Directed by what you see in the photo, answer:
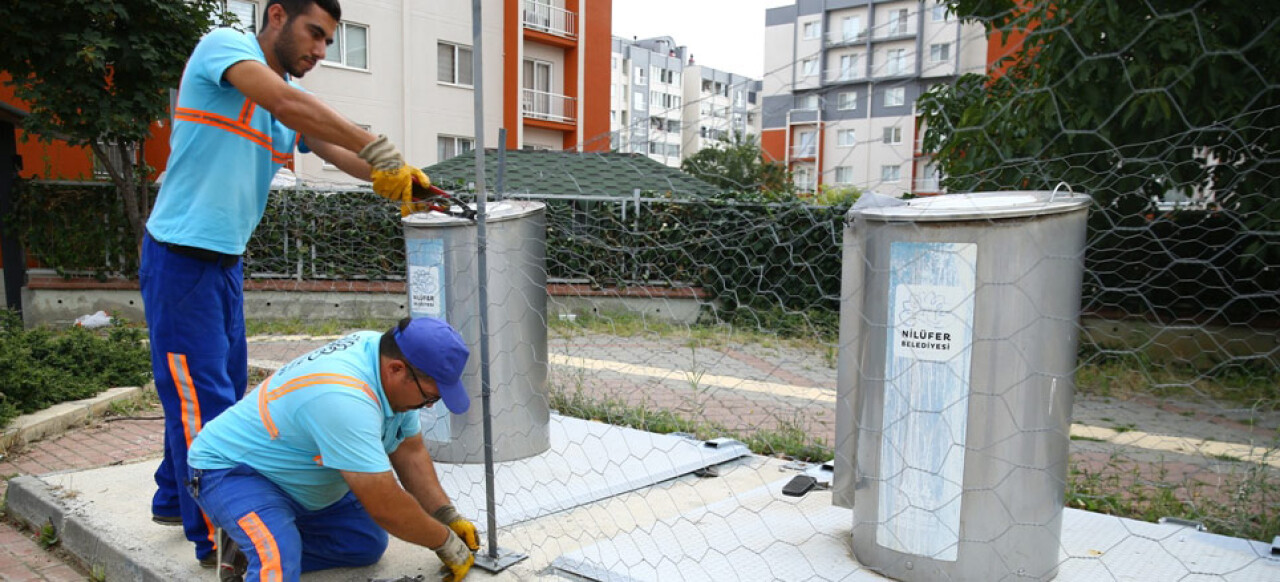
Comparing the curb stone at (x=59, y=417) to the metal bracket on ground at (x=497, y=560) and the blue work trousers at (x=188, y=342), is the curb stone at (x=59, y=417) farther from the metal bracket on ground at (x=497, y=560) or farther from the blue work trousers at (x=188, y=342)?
the metal bracket on ground at (x=497, y=560)


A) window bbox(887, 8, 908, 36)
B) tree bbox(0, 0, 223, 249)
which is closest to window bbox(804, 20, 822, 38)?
tree bbox(0, 0, 223, 249)

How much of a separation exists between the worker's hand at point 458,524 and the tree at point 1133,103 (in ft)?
8.32

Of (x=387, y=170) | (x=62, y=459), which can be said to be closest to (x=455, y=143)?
(x=62, y=459)

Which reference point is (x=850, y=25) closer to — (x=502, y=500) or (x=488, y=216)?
(x=488, y=216)

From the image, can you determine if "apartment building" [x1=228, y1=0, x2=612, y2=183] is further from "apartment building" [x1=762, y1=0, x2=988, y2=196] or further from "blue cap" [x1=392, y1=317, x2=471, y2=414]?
"blue cap" [x1=392, y1=317, x2=471, y2=414]

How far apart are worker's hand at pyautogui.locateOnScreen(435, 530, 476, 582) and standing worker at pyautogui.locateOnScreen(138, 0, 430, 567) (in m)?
0.84

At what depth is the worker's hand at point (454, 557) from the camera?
8.50ft

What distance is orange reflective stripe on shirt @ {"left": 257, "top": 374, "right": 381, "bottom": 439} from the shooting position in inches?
95.3

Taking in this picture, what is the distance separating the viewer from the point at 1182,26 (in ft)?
13.9

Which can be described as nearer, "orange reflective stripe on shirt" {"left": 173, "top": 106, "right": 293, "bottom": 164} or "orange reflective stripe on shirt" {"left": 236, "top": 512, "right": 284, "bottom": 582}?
"orange reflective stripe on shirt" {"left": 236, "top": 512, "right": 284, "bottom": 582}

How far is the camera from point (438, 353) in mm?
2395

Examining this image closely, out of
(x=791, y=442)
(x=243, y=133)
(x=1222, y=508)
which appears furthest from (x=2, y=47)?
(x=1222, y=508)

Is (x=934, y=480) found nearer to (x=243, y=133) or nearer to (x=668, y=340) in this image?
(x=243, y=133)

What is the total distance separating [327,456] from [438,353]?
0.43 metres
